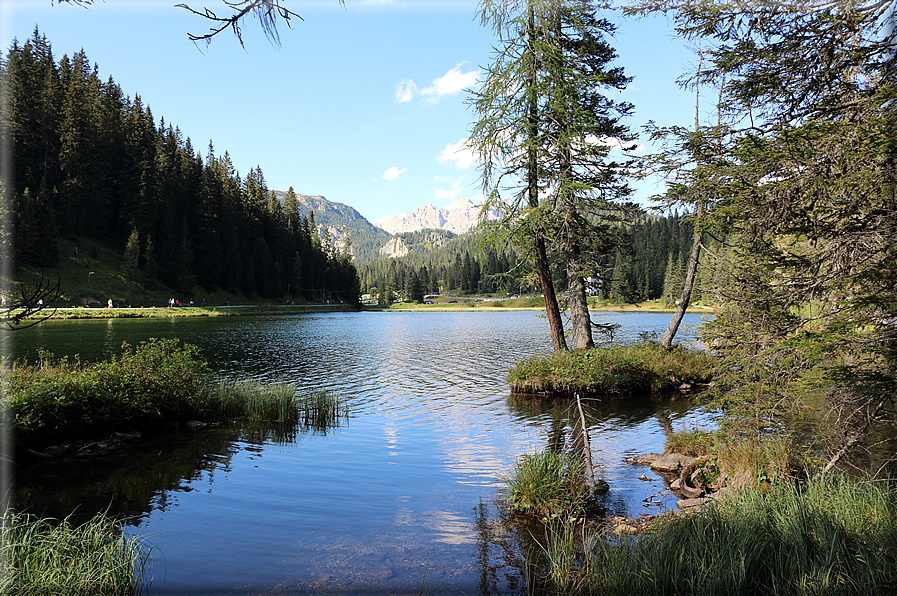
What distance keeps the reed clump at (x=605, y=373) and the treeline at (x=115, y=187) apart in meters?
70.6

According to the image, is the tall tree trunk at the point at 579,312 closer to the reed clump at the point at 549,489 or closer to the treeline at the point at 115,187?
the reed clump at the point at 549,489

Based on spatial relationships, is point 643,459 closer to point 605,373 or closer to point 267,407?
point 605,373

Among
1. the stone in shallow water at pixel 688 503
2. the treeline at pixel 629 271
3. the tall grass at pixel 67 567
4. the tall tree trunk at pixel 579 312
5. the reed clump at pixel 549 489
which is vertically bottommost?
the stone in shallow water at pixel 688 503

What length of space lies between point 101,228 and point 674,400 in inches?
3762

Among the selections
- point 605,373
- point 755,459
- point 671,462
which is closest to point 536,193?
point 605,373

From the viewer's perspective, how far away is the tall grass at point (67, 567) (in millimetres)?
4852

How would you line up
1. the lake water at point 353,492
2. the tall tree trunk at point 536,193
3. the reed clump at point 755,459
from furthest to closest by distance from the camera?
1. the tall tree trunk at point 536,193
2. the reed clump at point 755,459
3. the lake water at point 353,492

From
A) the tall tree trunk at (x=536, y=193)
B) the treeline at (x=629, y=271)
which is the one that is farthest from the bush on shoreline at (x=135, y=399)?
the tall tree trunk at (x=536, y=193)

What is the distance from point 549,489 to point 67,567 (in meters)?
6.69

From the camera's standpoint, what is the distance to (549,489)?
26.5ft

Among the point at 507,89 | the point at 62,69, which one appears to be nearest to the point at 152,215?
the point at 62,69

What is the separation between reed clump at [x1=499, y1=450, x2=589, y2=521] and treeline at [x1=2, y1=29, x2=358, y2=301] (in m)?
75.4

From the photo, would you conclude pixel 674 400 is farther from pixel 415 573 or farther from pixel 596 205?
pixel 415 573

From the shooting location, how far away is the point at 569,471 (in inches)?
335
